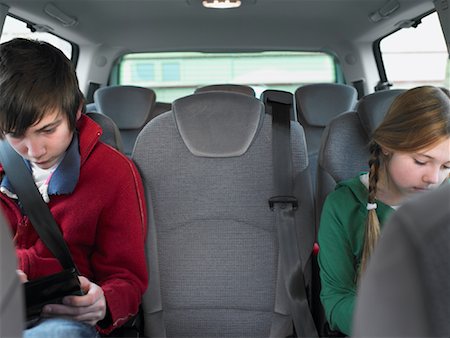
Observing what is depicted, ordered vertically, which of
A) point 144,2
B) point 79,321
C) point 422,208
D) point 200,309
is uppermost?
point 144,2

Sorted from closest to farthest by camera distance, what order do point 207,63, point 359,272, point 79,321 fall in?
point 79,321, point 359,272, point 207,63

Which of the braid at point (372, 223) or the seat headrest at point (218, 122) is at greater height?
the seat headrest at point (218, 122)

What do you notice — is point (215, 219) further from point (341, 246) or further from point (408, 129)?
point (408, 129)

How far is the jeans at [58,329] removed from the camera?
1.34m

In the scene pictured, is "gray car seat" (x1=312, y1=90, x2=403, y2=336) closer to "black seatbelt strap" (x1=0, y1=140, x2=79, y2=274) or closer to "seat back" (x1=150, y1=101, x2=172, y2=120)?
"black seatbelt strap" (x1=0, y1=140, x2=79, y2=274)

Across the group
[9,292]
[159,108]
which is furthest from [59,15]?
[9,292]

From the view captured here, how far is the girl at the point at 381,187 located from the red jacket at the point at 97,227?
0.51 meters

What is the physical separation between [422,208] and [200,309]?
1.50 metres

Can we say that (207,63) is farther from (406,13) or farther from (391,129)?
(391,129)

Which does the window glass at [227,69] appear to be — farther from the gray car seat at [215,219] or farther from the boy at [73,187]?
the boy at [73,187]

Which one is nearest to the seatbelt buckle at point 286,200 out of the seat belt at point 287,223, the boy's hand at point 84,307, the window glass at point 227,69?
the seat belt at point 287,223

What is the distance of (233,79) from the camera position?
512 centimetres

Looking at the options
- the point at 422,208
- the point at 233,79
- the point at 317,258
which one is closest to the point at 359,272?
the point at 317,258

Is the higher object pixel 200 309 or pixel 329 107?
pixel 329 107
